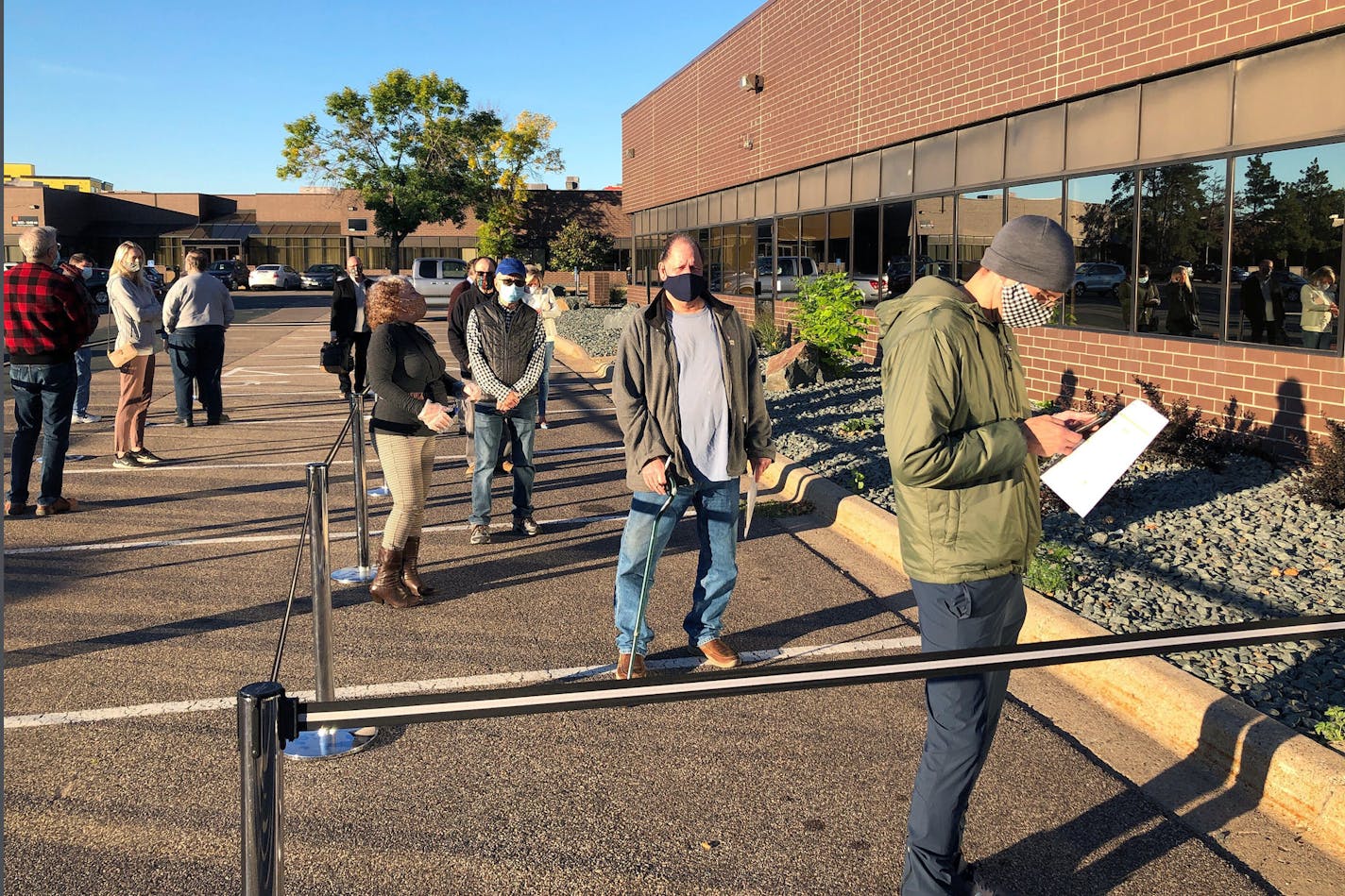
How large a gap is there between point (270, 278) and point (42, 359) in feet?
193

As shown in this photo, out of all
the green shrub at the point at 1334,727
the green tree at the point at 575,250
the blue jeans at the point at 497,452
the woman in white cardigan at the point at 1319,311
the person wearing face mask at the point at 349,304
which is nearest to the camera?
the green shrub at the point at 1334,727

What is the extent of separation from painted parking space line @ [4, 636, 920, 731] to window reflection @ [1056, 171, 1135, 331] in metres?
7.13

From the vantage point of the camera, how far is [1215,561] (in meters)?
6.82

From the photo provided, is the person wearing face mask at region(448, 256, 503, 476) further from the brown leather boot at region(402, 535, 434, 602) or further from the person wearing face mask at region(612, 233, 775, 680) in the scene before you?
the person wearing face mask at region(612, 233, 775, 680)

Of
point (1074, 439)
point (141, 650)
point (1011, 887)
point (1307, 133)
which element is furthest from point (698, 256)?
point (1307, 133)

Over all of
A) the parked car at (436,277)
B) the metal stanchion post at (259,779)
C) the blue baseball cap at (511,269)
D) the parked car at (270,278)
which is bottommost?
the metal stanchion post at (259,779)

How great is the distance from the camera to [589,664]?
559 centimetres

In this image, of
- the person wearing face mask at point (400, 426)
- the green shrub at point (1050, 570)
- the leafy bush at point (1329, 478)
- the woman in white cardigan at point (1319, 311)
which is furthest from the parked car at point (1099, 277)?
the person wearing face mask at point (400, 426)

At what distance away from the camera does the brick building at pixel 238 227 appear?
70188 mm

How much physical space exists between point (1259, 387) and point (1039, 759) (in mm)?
6389

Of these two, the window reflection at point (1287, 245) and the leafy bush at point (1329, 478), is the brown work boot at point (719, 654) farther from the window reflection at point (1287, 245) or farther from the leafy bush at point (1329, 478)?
the window reflection at point (1287, 245)

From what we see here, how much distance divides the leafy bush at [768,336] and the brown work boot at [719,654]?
47.7 feet

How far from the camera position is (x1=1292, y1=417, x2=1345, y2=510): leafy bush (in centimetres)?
768

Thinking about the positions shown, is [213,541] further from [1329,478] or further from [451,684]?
[1329,478]
